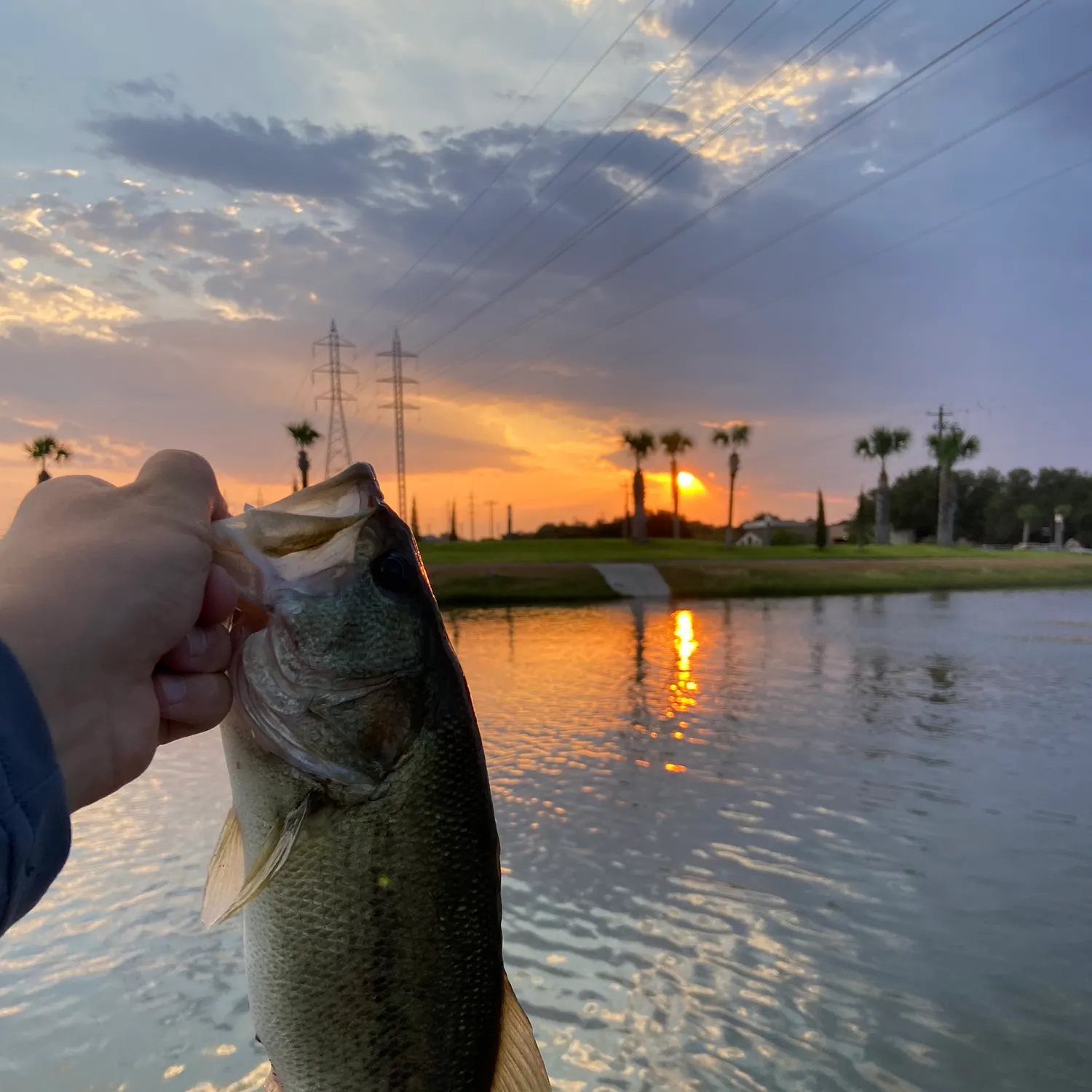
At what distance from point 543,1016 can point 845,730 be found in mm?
7056

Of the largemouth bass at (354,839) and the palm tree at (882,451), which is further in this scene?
the palm tree at (882,451)

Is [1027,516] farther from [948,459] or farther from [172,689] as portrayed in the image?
[172,689]

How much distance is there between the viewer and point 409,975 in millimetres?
1481

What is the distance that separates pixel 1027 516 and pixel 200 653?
9534 centimetres

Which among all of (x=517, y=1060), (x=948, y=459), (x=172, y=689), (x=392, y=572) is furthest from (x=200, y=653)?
(x=948, y=459)

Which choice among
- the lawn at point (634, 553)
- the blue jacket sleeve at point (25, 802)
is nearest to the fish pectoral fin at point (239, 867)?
the blue jacket sleeve at point (25, 802)

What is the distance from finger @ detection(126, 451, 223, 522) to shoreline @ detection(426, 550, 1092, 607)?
30.1 meters

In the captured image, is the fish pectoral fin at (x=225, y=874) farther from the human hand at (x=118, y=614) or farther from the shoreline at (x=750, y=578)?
the shoreline at (x=750, y=578)

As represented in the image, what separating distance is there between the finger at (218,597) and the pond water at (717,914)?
3.16 meters

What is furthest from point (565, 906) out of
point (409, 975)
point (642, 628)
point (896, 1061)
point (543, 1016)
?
point (642, 628)

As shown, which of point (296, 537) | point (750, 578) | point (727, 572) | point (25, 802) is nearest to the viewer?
point (25, 802)

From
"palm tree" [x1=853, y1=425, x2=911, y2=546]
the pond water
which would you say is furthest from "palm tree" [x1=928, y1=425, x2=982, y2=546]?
the pond water

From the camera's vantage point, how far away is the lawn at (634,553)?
48225mm

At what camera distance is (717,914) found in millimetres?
5434
